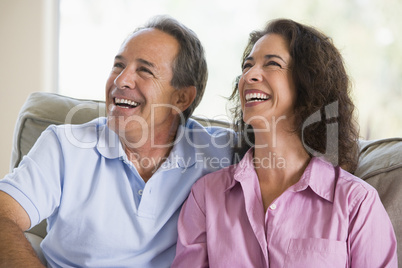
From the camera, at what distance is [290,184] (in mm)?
1504

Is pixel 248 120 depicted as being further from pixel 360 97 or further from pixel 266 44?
pixel 360 97

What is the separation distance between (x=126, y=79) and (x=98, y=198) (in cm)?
45

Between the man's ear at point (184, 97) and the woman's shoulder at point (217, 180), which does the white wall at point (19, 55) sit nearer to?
the man's ear at point (184, 97)

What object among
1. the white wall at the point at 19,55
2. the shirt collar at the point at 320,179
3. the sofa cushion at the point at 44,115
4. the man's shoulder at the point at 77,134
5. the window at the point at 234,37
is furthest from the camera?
→ the white wall at the point at 19,55

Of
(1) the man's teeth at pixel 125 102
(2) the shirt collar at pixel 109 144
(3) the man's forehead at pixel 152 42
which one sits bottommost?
(2) the shirt collar at pixel 109 144

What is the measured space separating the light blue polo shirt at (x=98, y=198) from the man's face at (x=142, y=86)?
0.31 ft

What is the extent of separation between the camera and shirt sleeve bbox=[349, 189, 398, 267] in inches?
51.3

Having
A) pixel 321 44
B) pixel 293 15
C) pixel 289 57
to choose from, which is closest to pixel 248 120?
pixel 289 57

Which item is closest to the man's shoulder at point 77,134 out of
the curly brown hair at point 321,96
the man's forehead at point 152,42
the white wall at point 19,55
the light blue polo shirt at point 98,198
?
the light blue polo shirt at point 98,198

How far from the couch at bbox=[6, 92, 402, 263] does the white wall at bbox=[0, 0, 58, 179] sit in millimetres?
1317

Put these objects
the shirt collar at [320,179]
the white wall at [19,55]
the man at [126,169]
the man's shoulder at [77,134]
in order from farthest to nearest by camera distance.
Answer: the white wall at [19,55], the man's shoulder at [77,134], the man at [126,169], the shirt collar at [320,179]

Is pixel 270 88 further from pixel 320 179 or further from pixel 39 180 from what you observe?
pixel 39 180

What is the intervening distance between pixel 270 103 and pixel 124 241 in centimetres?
66

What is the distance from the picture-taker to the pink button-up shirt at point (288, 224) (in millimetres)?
1320
